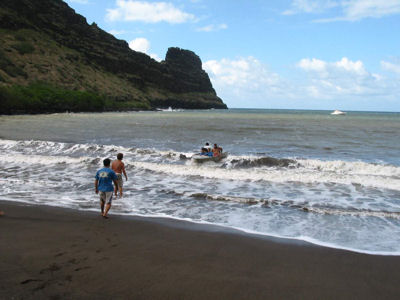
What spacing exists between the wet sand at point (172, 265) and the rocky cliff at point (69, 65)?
62.9m

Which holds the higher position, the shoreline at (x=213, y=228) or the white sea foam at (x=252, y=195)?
the shoreline at (x=213, y=228)

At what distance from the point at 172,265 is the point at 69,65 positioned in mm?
124098

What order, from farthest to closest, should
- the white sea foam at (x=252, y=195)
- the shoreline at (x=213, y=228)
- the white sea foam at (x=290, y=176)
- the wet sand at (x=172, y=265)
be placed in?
the white sea foam at (x=290, y=176) → the white sea foam at (x=252, y=195) → the shoreline at (x=213, y=228) → the wet sand at (x=172, y=265)

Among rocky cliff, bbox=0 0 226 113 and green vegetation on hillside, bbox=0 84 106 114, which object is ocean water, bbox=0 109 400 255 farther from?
rocky cliff, bbox=0 0 226 113

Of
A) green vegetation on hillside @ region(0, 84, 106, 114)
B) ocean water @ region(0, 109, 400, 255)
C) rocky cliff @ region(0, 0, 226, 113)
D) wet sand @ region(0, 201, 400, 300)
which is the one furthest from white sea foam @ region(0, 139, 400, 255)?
rocky cliff @ region(0, 0, 226, 113)

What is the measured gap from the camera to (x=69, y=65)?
11762cm

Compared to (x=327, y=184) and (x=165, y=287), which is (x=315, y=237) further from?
(x=327, y=184)

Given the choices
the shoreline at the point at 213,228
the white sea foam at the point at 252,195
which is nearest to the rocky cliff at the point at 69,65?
the white sea foam at the point at 252,195

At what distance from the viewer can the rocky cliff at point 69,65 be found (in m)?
85.4

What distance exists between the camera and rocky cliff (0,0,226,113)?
8538 cm

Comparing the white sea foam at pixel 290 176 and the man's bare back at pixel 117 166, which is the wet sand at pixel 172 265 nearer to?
the man's bare back at pixel 117 166

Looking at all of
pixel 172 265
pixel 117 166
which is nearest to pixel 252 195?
pixel 117 166

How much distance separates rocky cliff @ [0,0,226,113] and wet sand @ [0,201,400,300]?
62.9m

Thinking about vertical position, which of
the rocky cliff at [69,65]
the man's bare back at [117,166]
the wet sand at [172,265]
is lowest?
the wet sand at [172,265]
